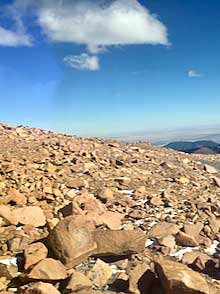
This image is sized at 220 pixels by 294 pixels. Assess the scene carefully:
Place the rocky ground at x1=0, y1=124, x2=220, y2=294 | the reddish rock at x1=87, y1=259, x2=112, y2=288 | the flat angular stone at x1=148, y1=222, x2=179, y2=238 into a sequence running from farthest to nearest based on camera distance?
the flat angular stone at x1=148, y1=222, x2=179, y2=238 < the reddish rock at x1=87, y1=259, x2=112, y2=288 < the rocky ground at x1=0, y1=124, x2=220, y2=294

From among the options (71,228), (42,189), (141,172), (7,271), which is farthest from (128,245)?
(141,172)

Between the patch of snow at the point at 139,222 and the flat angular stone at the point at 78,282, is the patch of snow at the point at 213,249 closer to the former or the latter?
the patch of snow at the point at 139,222

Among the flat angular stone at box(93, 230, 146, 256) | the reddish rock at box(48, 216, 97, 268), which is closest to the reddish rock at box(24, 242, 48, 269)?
the reddish rock at box(48, 216, 97, 268)

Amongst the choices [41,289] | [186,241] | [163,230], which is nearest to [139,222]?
[163,230]

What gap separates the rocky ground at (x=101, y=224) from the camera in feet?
22.3

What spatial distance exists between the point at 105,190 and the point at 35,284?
5.28 meters

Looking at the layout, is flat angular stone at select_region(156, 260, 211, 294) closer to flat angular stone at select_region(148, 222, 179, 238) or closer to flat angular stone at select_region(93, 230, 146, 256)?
flat angular stone at select_region(93, 230, 146, 256)

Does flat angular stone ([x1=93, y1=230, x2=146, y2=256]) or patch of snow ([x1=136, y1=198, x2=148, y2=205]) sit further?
patch of snow ([x1=136, y1=198, x2=148, y2=205])

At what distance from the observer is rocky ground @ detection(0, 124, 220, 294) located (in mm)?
6809

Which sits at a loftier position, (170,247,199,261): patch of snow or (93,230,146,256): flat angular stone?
(93,230,146,256): flat angular stone

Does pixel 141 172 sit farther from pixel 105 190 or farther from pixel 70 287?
pixel 70 287

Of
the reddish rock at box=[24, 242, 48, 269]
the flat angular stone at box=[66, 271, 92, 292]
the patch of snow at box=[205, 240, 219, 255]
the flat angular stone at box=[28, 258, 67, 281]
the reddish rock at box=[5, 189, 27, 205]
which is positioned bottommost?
the patch of snow at box=[205, 240, 219, 255]

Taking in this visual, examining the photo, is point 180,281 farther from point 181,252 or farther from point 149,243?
point 149,243

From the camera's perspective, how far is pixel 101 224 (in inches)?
366
